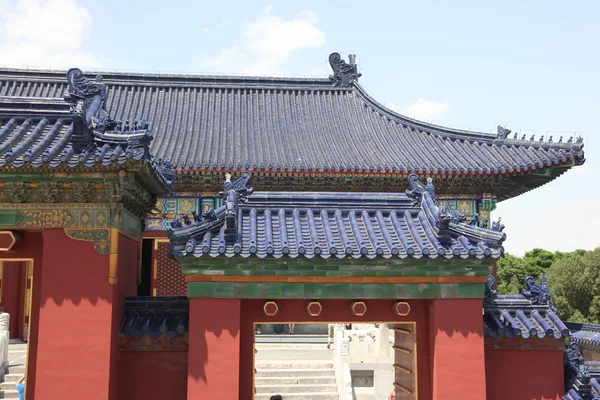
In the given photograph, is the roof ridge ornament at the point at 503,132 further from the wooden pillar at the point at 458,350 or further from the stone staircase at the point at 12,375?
the stone staircase at the point at 12,375

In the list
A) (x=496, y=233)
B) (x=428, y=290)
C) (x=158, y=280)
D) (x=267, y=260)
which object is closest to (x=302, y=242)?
(x=267, y=260)

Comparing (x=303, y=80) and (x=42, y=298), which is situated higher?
(x=303, y=80)

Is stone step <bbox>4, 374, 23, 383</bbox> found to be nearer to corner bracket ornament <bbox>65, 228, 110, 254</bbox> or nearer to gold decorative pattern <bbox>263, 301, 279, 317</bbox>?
corner bracket ornament <bbox>65, 228, 110, 254</bbox>

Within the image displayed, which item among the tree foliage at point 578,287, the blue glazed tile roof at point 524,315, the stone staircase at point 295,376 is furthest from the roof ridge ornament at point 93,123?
the tree foliage at point 578,287

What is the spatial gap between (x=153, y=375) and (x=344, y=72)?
14.9 metres

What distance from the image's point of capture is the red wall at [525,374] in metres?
7.84

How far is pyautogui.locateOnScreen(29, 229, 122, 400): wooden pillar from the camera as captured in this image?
7340mm

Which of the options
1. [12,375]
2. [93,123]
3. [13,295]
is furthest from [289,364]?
[93,123]

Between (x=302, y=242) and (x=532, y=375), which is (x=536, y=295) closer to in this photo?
(x=532, y=375)

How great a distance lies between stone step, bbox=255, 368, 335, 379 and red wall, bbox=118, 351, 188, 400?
10853 millimetres

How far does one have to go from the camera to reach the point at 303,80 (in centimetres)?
2062

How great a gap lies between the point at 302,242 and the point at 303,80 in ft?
45.9

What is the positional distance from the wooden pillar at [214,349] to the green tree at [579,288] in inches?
1126

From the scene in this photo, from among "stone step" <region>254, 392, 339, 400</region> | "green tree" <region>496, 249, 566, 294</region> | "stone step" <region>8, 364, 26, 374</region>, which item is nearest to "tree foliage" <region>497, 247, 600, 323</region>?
"green tree" <region>496, 249, 566, 294</region>
